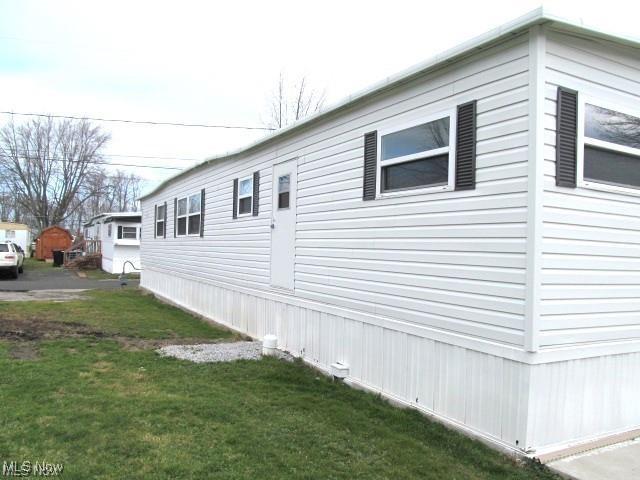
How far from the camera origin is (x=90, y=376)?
574 cm

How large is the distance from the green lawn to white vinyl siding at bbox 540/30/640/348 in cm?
121

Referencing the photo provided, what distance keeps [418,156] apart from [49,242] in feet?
120

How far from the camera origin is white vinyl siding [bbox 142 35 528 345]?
3.96 meters

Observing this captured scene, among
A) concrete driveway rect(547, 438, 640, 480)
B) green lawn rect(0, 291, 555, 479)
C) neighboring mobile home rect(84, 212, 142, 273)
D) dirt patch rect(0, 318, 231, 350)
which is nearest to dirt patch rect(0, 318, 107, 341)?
dirt patch rect(0, 318, 231, 350)

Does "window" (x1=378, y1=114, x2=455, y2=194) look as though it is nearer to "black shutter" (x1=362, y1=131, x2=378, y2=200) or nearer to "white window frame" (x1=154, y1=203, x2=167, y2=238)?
"black shutter" (x1=362, y1=131, x2=378, y2=200)

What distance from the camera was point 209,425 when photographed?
4.32 m

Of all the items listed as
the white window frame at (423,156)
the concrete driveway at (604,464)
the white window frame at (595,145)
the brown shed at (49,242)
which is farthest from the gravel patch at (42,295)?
the brown shed at (49,242)

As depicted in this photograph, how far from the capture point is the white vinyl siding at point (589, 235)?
3848 millimetres

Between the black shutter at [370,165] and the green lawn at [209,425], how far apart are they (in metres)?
2.08

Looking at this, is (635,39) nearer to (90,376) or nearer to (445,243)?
(445,243)

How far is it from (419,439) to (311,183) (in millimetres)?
3658

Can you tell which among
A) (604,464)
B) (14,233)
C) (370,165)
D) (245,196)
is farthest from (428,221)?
(14,233)

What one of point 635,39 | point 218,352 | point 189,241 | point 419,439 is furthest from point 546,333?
point 189,241

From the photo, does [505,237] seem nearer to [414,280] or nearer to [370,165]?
[414,280]
